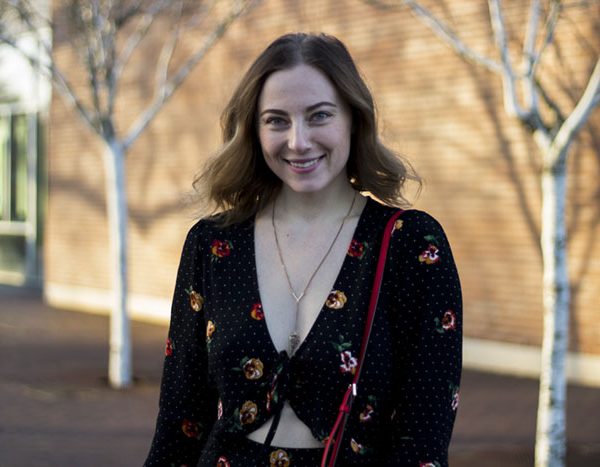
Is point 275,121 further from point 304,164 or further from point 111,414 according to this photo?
point 111,414

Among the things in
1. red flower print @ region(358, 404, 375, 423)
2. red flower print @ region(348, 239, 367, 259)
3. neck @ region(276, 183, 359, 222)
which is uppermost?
neck @ region(276, 183, 359, 222)

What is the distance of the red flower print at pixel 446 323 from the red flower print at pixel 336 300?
210mm

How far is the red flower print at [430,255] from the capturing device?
1957mm

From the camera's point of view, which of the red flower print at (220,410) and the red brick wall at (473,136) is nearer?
the red flower print at (220,410)

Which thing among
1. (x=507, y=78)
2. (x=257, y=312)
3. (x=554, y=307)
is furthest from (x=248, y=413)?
(x=507, y=78)

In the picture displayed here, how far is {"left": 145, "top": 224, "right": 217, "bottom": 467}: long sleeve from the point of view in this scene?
2209 mm

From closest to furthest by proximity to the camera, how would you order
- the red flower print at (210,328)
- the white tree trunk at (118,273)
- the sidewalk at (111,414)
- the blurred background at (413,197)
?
the red flower print at (210,328), the sidewalk at (111,414), the blurred background at (413,197), the white tree trunk at (118,273)

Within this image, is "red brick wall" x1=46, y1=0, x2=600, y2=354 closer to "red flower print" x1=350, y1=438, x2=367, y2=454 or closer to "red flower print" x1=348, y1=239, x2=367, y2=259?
"red flower print" x1=348, y1=239, x2=367, y2=259

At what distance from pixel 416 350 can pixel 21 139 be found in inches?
660

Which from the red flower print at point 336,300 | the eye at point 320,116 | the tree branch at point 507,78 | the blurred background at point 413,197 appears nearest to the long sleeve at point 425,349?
the red flower print at point 336,300

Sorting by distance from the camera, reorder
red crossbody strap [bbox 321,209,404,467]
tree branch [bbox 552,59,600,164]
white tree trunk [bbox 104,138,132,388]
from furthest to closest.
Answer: white tree trunk [bbox 104,138,132,388]
tree branch [bbox 552,59,600,164]
red crossbody strap [bbox 321,209,404,467]

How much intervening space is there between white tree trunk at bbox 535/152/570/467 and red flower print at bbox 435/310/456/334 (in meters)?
3.62

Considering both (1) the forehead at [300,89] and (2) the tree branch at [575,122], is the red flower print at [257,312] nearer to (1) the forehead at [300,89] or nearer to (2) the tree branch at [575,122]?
(1) the forehead at [300,89]

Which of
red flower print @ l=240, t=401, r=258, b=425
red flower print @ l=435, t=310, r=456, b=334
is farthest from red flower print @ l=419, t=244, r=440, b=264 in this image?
red flower print @ l=240, t=401, r=258, b=425
